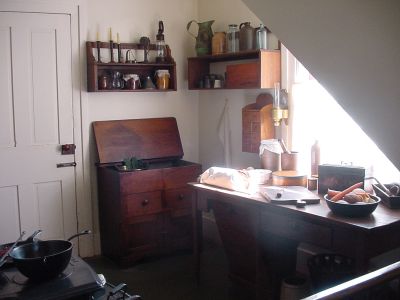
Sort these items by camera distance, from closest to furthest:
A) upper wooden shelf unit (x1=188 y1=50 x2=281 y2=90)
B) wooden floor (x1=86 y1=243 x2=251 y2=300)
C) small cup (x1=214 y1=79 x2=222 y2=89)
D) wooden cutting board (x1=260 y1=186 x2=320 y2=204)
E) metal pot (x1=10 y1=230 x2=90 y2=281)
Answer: metal pot (x1=10 y1=230 x2=90 y2=281) < wooden cutting board (x1=260 y1=186 x2=320 y2=204) < wooden floor (x1=86 y1=243 x2=251 y2=300) < upper wooden shelf unit (x1=188 y1=50 x2=281 y2=90) < small cup (x1=214 y1=79 x2=222 y2=89)

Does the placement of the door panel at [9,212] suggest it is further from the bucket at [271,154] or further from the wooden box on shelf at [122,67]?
the bucket at [271,154]

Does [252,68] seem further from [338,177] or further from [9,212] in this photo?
[9,212]

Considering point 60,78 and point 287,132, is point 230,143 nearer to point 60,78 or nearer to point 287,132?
point 287,132

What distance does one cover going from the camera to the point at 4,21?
3725 millimetres

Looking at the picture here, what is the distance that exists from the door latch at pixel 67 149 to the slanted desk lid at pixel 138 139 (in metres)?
0.21

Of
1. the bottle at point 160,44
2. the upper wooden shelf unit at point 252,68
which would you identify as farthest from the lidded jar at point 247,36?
the bottle at point 160,44

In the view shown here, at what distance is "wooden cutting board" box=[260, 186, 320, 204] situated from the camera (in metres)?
2.82

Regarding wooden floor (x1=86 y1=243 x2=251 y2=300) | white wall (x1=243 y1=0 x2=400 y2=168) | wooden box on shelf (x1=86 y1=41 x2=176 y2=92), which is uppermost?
wooden box on shelf (x1=86 y1=41 x2=176 y2=92)

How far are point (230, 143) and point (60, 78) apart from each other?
1.57 metres

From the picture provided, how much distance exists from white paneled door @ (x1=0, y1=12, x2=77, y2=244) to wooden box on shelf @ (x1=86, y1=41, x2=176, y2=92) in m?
0.18

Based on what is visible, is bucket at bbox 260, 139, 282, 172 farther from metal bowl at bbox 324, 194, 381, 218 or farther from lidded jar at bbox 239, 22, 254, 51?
metal bowl at bbox 324, 194, 381, 218

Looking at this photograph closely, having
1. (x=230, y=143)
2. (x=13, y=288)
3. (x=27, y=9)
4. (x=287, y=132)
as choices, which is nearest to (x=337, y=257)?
(x=287, y=132)

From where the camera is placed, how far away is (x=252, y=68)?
3.79m

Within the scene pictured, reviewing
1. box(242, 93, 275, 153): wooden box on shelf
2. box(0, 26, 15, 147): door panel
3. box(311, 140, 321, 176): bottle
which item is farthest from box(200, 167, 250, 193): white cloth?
box(0, 26, 15, 147): door panel
